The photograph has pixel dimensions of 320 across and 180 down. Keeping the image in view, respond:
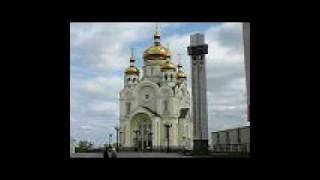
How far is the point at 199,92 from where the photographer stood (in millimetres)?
17953

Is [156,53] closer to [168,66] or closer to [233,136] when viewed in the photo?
[168,66]

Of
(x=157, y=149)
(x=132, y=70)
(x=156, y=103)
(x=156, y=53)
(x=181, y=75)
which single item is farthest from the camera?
(x=181, y=75)

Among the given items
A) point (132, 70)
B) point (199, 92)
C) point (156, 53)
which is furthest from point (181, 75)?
point (199, 92)

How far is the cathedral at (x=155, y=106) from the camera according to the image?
2547 centimetres

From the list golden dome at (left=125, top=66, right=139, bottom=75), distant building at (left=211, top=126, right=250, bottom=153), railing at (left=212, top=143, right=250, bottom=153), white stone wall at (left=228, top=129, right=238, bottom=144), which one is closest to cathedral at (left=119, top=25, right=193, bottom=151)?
golden dome at (left=125, top=66, right=139, bottom=75)

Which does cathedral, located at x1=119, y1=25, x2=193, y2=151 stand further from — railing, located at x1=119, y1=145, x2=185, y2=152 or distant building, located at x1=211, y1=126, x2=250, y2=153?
distant building, located at x1=211, y1=126, x2=250, y2=153

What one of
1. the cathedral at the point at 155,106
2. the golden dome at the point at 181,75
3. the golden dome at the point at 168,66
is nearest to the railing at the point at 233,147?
the cathedral at the point at 155,106

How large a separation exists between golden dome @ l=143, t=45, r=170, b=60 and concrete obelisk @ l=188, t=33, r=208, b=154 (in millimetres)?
10112

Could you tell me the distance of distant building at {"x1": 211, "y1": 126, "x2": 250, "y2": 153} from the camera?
13.5m

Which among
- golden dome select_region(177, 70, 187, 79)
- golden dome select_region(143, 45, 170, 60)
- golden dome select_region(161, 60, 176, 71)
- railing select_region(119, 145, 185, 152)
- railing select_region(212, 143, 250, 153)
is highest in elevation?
golden dome select_region(143, 45, 170, 60)

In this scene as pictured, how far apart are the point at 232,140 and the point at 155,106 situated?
1058cm

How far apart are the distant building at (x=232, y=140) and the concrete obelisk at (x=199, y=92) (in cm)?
84
